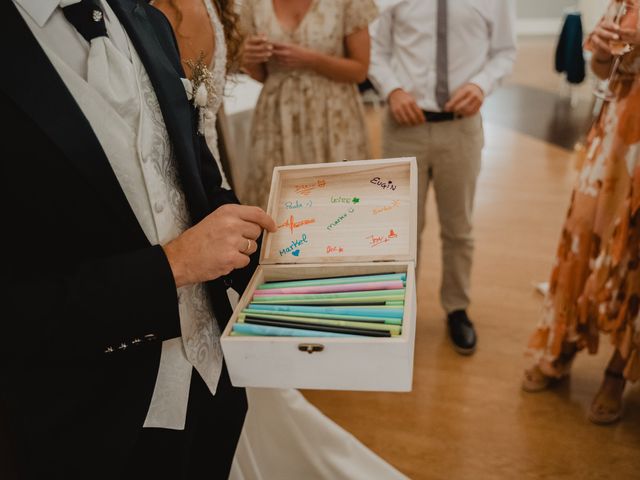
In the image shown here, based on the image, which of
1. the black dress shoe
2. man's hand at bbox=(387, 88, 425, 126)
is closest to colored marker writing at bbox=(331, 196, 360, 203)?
man's hand at bbox=(387, 88, 425, 126)

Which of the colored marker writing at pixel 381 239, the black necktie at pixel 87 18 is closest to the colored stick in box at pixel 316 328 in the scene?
the colored marker writing at pixel 381 239

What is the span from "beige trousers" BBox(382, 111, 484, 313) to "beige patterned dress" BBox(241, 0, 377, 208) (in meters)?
0.17

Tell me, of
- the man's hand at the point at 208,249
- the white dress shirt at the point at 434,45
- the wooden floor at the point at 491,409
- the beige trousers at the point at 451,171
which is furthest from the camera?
the beige trousers at the point at 451,171

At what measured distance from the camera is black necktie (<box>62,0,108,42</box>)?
0.77 meters

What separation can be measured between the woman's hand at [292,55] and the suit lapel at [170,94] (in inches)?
46.7

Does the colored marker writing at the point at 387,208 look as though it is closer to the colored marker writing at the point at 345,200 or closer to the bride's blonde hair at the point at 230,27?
the colored marker writing at the point at 345,200

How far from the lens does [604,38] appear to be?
173 centimetres

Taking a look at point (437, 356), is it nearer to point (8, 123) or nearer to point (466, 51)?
point (466, 51)

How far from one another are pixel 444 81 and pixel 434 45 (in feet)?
0.48

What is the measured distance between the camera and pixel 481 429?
206cm

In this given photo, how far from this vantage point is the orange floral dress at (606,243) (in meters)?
1.74

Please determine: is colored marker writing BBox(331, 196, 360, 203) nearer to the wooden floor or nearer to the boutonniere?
the boutonniere

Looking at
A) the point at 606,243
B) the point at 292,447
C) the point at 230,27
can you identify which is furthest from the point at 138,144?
the point at 606,243

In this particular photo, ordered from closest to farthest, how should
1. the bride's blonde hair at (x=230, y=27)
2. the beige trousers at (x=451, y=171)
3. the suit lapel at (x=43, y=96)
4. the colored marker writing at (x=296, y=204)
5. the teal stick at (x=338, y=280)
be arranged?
the suit lapel at (x=43, y=96), the teal stick at (x=338, y=280), the colored marker writing at (x=296, y=204), the bride's blonde hair at (x=230, y=27), the beige trousers at (x=451, y=171)
